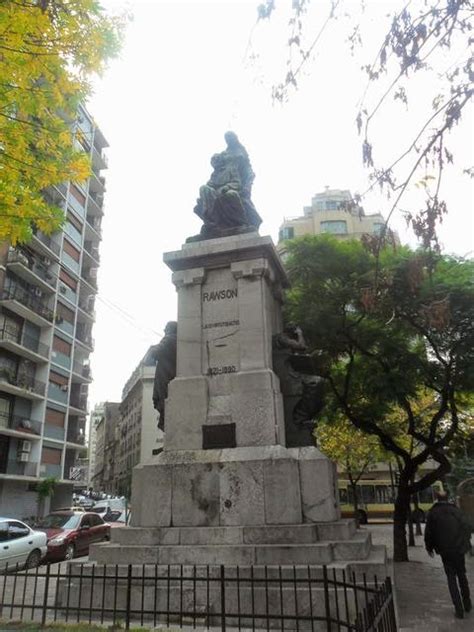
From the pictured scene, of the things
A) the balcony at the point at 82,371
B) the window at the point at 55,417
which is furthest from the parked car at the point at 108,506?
the balcony at the point at 82,371

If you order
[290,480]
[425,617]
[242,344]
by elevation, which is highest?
[242,344]

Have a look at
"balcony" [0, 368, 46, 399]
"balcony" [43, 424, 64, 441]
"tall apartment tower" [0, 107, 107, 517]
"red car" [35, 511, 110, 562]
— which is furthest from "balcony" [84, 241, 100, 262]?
"red car" [35, 511, 110, 562]

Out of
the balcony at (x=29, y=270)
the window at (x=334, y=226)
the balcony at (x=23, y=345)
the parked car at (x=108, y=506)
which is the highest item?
the window at (x=334, y=226)

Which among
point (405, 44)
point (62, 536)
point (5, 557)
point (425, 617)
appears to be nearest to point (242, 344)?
point (425, 617)

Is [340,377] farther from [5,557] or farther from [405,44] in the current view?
[405,44]

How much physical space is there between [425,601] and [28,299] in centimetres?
3404

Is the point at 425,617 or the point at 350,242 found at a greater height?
the point at 350,242

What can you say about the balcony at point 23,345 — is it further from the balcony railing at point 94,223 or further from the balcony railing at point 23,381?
the balcony railing at point 94,223

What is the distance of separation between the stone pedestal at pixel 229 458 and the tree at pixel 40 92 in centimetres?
248

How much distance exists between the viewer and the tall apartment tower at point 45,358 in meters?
34.2

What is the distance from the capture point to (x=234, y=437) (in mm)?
8078

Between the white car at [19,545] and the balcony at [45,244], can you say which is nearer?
the white car at [19,545]

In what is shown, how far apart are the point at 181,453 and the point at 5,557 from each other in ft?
31.3

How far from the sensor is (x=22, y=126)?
25.8ft
